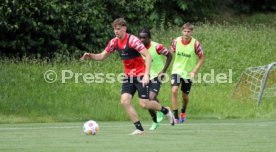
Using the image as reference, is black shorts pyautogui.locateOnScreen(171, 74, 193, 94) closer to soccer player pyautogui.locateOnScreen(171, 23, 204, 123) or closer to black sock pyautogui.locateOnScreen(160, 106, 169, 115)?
soccer player pyautogui.locateOnScreen(171, 23, 204, 123)

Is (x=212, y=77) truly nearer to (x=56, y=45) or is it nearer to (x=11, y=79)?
(x=56, y=45)

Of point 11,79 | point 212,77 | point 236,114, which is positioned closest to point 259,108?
point 236,114

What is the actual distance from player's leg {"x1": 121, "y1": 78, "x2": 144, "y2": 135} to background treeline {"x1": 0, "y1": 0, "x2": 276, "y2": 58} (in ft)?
34.9

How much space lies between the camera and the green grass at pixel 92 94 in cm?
2086

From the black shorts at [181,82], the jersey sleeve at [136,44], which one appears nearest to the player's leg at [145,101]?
the jersey sleeve at [136,44]

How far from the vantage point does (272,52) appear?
28422 millimetres

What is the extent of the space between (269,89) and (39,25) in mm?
7203

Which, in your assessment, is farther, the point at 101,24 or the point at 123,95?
the point at 101,24

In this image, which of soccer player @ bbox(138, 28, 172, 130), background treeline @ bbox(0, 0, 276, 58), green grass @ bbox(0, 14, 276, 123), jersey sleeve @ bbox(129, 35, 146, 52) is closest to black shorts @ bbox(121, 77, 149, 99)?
jersey sleeve @ bbox(129, 35, 146, 52)

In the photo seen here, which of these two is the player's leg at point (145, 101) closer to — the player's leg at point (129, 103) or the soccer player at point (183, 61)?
the player's leg at point (129, 103)

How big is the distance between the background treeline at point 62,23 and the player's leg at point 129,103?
34.9 ft

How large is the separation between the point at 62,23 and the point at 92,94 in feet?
12.7

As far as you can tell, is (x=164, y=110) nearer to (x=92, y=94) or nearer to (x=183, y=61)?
(x=183, y=61)

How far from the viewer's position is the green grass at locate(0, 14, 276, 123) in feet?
68.4
